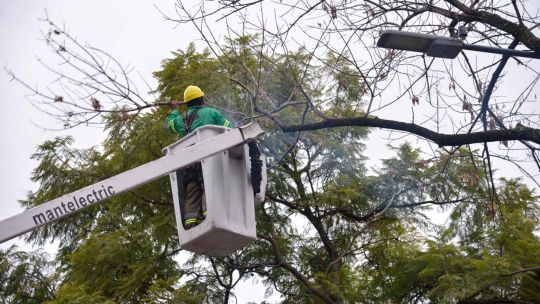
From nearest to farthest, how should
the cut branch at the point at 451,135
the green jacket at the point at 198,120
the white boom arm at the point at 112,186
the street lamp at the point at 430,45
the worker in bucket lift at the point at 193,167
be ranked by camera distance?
the white boom arm at the point at 112,186, the street lamp at the point at 430,45, the worker in bucket lift at the point at 193,167, the cut branch at the point at 451,135, the green jacket at the point at 198,120

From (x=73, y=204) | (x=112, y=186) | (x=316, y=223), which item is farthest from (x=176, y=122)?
(x=316, y=223)

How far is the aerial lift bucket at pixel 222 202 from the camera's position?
7.26 m

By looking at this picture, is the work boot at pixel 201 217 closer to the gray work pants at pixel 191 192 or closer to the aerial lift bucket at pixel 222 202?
the gray work pants at pixel 191 192

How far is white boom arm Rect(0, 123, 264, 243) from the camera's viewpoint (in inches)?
269

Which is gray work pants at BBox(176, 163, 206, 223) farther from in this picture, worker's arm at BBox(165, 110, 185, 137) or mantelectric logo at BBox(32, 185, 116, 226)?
mantelectric logo at BBox(32, 185, 116, 226)

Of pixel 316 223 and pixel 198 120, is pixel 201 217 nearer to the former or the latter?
pixel 198 120

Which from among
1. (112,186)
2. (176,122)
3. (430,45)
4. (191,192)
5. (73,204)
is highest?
(176,122)

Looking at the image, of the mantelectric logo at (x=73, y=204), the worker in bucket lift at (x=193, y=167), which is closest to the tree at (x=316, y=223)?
the worker in bucket lift at (x=193, y=167)

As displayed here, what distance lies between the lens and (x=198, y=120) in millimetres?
8102

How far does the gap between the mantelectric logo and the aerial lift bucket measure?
73 centimetres

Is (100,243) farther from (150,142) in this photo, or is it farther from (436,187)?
(436,187)

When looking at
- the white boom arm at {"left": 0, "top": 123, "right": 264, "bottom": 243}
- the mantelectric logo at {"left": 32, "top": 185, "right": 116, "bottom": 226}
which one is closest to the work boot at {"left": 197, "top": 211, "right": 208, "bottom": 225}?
the white boom arm at {"left": 0, "top": 123, "right": 264, "bottom": 243}

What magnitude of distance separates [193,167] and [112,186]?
105cm

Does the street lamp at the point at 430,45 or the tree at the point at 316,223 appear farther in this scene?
the tree at the point at 316,223
